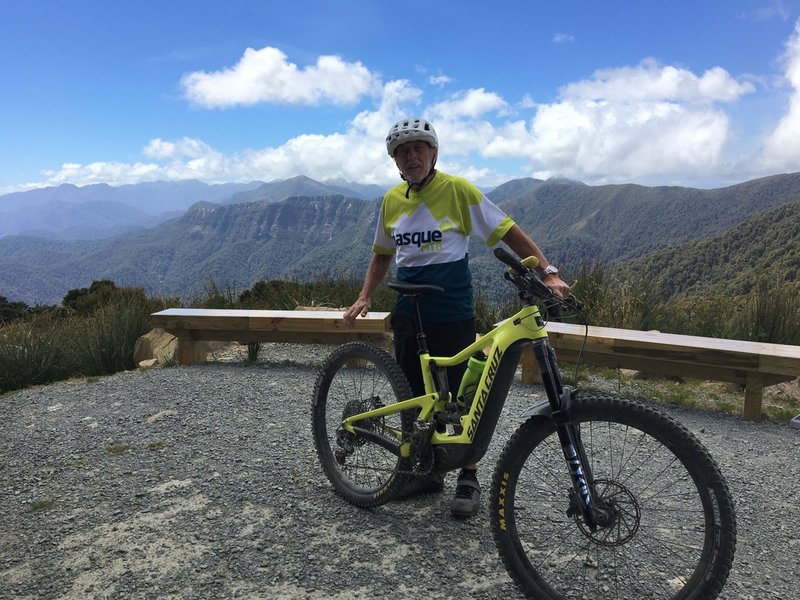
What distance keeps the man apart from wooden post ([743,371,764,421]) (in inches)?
111

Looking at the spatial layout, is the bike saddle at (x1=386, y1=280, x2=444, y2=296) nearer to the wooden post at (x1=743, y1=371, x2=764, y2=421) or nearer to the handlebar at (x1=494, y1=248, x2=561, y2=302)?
the handlebar at (x1=494, y1=248, x2=561, y2=302)

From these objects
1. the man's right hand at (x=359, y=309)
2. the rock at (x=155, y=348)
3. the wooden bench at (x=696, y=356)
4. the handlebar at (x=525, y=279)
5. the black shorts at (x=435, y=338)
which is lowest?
the rock at (x=155, y=348)

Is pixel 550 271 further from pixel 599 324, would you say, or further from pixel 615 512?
pixel 599 324

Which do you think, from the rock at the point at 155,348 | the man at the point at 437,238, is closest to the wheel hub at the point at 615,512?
the man at the point at 437,238

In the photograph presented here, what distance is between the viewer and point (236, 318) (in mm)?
5660

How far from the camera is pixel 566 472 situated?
6.95 feet

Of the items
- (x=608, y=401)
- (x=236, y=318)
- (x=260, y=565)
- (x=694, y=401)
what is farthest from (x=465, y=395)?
(x=236, y=318)

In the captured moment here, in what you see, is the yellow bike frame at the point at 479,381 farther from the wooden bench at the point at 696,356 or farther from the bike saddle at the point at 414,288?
the wooden bench at the point at 696,356

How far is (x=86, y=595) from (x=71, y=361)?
4640mm

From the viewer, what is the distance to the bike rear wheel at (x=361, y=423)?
2.60m

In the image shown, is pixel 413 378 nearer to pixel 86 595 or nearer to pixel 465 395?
pixel 465 395

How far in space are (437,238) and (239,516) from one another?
67.7 inches

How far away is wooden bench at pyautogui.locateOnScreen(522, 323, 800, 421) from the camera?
13.4 feet

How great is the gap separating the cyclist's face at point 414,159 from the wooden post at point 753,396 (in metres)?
3.31
